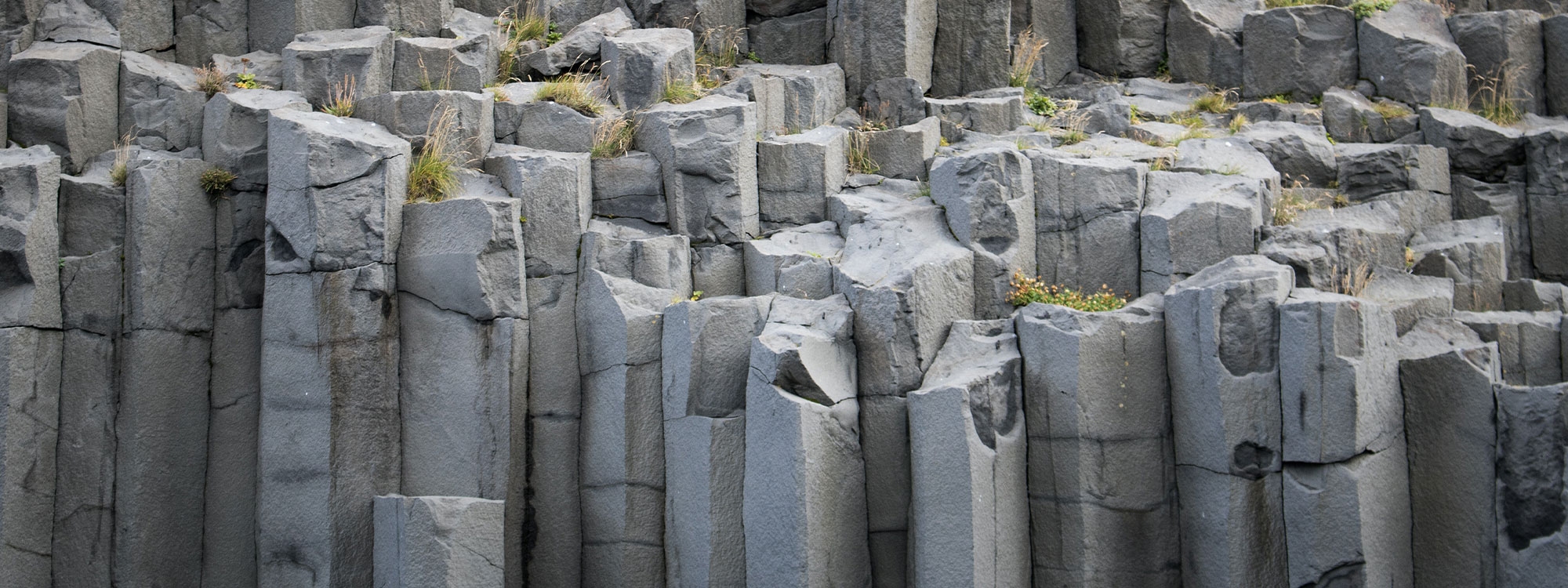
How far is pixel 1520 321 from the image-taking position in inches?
470

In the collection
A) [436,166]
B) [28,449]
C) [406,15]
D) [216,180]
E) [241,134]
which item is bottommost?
[28,449]

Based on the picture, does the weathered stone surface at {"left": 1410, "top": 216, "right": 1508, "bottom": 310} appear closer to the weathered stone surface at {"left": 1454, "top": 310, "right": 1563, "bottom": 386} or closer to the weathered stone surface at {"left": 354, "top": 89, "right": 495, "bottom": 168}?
the weathered stone surface at {"left": 1454, "top": 310, "right": 1563, "bottom": 386}

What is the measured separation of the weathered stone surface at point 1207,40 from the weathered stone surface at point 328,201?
34.2 ft

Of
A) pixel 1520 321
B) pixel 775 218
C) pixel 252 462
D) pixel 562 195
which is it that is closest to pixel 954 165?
pixel 775 218

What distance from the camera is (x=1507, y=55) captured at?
1608cm

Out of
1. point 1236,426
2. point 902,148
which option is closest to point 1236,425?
point 1236,426

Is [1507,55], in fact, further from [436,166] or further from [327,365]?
[327,365]

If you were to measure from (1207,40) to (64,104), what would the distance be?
13659mm

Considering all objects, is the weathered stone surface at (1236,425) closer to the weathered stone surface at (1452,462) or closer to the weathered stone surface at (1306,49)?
the weathered stone surface at (1452,462)

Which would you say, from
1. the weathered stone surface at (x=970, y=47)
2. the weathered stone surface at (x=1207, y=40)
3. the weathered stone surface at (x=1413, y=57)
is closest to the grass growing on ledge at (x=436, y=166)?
the weathered stone surface at (x=970, y=47)

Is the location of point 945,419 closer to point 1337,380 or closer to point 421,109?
point 1337,380

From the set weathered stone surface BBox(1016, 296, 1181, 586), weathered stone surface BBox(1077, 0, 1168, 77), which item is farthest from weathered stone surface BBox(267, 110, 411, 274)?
weathered stone surface BBox(1077, 0, 1168, 77)

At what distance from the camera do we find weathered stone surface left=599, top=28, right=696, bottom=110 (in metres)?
14.6

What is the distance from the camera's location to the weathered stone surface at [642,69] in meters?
14.6
